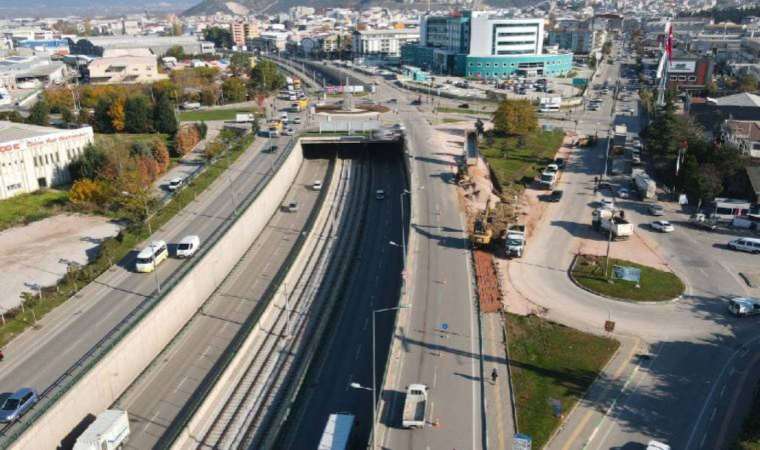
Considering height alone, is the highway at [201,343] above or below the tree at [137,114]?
below

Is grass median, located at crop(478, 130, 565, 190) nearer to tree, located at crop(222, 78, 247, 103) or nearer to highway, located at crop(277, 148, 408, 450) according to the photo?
highway, located at crop(277, 148, 408, 450)

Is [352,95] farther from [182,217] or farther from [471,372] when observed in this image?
[471,372]

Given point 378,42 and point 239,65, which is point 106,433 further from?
point 378,42

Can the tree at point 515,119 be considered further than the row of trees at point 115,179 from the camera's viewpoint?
Yes

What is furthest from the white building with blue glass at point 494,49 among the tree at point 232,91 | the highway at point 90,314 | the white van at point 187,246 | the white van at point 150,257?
the white van at point 150,257

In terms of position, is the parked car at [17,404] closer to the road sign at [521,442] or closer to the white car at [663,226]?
the road sign at [521,442]

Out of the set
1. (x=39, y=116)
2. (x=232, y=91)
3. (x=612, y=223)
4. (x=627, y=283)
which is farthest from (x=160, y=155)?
(x=232, y=91)

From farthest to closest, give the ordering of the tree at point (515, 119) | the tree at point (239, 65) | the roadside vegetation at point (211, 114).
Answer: the tree at point (239, 65)
the roadside vegetation at point (211, 114)
the tree at point (515, 119)
